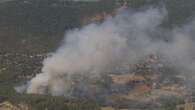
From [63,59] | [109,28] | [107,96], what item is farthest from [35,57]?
[107,96]

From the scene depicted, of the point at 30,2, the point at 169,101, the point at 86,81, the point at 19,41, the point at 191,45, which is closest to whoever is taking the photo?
the point at 169,101

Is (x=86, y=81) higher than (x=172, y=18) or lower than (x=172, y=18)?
lower

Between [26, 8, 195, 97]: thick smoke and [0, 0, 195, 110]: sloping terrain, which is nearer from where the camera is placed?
[0, 0, 195, 110]: sloping terrain

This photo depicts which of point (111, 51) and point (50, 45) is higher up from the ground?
point (50, 45)

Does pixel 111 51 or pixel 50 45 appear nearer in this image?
pixel 111 51

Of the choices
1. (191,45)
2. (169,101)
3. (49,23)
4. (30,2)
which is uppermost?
(30,2)

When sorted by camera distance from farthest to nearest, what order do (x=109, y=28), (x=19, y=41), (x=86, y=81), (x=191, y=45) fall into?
1. (x=19, y=41)
2. (x=191, y=45)
3. (x=109, y=28)
4. (x=86, y=81)

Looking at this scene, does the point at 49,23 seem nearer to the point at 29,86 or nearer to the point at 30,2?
the point at 30,2

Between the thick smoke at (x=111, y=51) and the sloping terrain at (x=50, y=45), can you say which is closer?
the sloping terrain at (x=50, y=45)
